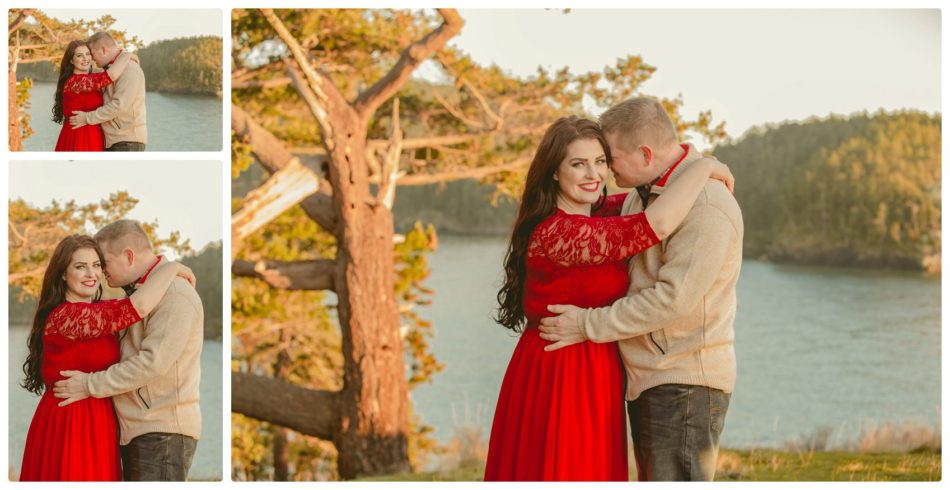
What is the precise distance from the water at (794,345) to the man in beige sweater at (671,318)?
742cm

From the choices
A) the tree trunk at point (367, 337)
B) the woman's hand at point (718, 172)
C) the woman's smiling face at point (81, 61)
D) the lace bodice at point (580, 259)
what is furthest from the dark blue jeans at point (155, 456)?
the tree trunk at point (367, 337)

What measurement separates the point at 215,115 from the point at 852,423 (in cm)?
798

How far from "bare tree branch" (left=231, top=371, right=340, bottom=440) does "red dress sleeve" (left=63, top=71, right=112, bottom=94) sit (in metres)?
4.30

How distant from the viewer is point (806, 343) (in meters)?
12.5

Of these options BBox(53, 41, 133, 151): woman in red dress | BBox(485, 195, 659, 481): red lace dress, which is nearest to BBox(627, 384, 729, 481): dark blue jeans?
BBox(485, 195, 659, 481): red lace dress

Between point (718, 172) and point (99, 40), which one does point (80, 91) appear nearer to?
point (99, 40)

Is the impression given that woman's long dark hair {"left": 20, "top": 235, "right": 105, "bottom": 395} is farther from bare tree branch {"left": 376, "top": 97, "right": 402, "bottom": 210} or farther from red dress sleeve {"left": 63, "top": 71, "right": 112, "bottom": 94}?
bare tree branch {"left": 376, "top": 97, "right": 402, "bottom": 210}

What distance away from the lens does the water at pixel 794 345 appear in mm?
11297

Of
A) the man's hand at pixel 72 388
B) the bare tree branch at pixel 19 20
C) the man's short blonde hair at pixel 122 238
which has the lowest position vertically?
the man's hand at pixel 72 388

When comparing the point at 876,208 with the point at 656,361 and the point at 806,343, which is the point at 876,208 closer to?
the point at 806,343

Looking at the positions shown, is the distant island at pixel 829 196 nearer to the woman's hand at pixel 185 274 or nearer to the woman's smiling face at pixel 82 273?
the woman's hand at pixel 185 274

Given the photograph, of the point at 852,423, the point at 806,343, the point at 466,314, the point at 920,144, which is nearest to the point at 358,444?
the point at 466,314

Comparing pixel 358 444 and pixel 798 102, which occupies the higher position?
pixel 798 102

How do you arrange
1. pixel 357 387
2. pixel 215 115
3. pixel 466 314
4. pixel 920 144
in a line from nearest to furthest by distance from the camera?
pixel 215 115 < pixel 357 387 < pixel 466 314 < pixel 920 144
